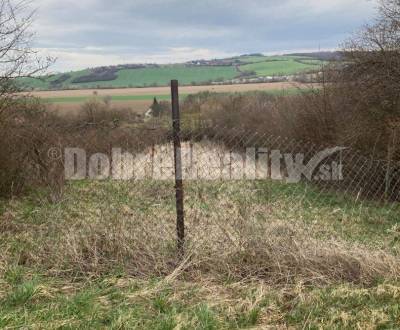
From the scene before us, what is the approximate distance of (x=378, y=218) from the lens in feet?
32.6

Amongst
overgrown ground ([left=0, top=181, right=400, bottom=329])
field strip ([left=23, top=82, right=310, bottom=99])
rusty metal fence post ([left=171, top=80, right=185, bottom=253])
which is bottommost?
overgrown ground ([left=0, top=181, right=400, bottom=329])

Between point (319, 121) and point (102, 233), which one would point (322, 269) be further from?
point (319, 121)

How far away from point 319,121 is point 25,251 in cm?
1433

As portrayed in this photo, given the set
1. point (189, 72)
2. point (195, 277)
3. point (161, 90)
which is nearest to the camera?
point (195, 277)

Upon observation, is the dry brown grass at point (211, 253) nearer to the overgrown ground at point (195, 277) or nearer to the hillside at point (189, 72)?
the overgrown ground at point (195, 277)

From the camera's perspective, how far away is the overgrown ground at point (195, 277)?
391 cm

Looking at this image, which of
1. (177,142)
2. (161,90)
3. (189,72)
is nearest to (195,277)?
(177,142)

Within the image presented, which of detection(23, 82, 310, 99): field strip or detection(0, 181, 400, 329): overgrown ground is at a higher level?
detection(23, 82, 310, 99): field strip

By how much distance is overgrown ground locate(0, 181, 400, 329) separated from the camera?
391cm

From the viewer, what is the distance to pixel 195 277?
189 inches

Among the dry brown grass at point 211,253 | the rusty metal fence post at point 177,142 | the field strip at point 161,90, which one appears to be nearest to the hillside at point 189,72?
the field strip at point 161,90

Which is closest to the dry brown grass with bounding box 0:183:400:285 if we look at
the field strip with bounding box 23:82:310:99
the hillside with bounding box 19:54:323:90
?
the field strip with bounding box 23:82:310:99

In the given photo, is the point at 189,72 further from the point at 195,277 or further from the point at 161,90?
the point at 195,277

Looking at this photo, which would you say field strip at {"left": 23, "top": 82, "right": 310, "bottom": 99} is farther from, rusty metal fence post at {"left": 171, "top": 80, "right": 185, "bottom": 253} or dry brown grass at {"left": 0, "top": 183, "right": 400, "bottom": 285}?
rusty metal fence post at {"left": 171, "top": 80, "right": 185, "bottom": 253}
